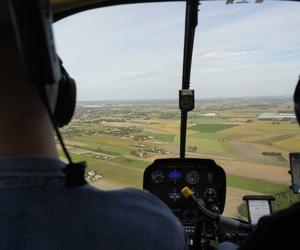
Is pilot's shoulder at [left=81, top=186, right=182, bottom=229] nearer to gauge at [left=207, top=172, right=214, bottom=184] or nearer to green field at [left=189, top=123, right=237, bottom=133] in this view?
gauge at [left=207, top=172, right=214, bottom=184]

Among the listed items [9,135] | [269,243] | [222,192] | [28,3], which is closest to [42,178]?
[9,135]

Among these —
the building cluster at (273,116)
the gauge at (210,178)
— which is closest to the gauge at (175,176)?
the gauge at (210,178)

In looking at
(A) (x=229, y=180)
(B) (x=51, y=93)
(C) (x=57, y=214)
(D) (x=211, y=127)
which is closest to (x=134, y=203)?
(C) (x=57, y=214)

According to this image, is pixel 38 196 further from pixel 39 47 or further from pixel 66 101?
pixel 66 101

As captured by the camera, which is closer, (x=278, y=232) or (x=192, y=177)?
(x=278, y=232)

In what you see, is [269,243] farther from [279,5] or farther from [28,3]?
[279,5]

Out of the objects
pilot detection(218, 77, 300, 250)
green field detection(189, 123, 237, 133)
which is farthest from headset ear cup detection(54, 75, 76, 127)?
green field detection(189, 123, 237, 133)
